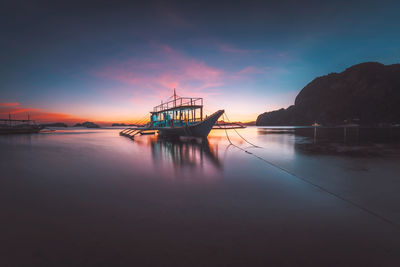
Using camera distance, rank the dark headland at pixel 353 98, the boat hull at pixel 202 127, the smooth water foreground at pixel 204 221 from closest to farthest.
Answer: the smooth water foreground at pixel 204 221, the boat hull at pixel 202 127, the dark headland at pixel 353 98

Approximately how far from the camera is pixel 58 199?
4125 mm

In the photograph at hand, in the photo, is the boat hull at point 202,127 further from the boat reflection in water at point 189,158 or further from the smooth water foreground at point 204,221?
the smooth water foreground at point 204,221

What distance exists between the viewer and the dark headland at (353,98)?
87950mm

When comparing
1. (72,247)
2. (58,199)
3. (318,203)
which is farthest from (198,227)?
(58,199)

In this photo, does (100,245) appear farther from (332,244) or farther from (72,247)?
(332,244)

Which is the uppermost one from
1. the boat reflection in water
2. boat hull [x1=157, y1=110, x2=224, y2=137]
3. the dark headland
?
the dark headland

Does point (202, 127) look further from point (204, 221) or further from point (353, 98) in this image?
point (353, 98)

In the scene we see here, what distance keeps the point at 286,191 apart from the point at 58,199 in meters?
5.81

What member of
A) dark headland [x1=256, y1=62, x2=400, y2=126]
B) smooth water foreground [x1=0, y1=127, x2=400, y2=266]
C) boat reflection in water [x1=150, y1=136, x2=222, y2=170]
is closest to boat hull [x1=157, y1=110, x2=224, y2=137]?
boat reflection in water [x1=150, y1=136, x2=222, y2=170]

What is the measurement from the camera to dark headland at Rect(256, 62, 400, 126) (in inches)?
3463

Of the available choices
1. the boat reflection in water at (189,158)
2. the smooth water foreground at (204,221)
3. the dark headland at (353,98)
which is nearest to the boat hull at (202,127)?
the boat reflection in water at (189,158)

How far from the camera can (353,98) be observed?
9981 centimetres

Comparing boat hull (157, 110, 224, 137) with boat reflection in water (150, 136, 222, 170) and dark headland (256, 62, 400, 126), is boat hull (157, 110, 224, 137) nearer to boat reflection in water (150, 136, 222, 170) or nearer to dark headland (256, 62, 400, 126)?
boat reflection in water (150, 136, 222, 170)

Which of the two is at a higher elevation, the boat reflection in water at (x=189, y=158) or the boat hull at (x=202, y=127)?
the boat hull at (x=202, y=127)
